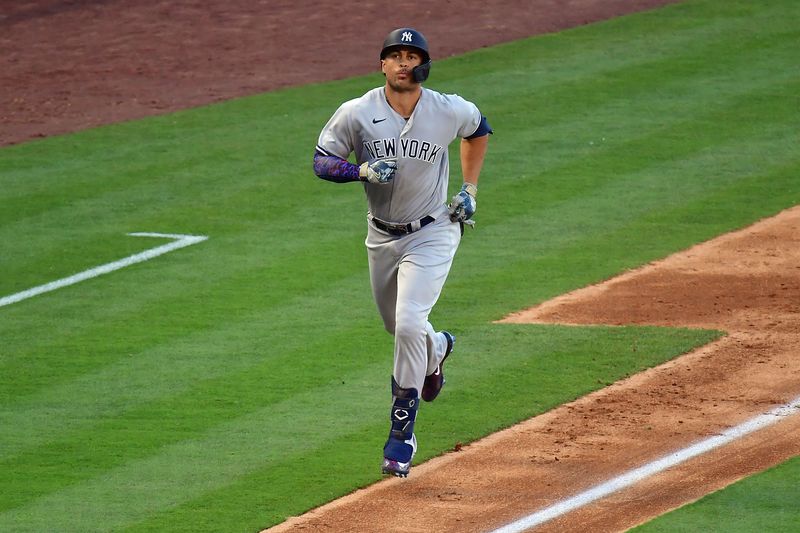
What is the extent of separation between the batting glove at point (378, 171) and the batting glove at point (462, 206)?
20.1 inches

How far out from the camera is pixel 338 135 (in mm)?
7930

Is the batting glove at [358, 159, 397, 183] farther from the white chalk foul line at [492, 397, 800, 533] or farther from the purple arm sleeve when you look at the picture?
the white chalk foul line at [492, 397, 800, 533]

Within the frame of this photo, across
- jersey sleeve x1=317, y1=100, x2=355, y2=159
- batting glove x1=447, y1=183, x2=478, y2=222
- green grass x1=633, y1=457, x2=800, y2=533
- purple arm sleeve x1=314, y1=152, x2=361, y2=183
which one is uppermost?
jersey sleeve x1=317, y1=100, x2=355, y2=159

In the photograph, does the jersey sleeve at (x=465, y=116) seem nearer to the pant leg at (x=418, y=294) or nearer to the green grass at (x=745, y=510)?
the pant leg at (x=418, y=294)

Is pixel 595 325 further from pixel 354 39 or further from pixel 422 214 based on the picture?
pixel 354 39

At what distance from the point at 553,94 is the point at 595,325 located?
683 cm

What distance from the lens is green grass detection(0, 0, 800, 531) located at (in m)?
8.13

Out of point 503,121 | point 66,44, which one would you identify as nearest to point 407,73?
point 503,121

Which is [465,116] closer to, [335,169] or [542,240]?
[335,169]

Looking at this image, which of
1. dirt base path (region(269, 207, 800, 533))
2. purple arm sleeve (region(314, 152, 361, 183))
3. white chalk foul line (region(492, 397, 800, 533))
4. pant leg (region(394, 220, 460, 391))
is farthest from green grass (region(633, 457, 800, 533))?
purple arm sleeve (region(314, 152, 361, 183))

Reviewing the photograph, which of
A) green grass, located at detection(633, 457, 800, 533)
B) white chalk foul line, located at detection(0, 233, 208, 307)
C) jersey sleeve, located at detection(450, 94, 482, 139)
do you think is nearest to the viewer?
green grass, located at detection(633, 457, 800, 533)

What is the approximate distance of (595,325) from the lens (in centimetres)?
1047

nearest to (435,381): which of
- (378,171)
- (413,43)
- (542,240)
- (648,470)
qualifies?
(648,470)

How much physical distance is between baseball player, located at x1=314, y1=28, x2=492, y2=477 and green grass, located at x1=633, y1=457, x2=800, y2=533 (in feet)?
4.52
